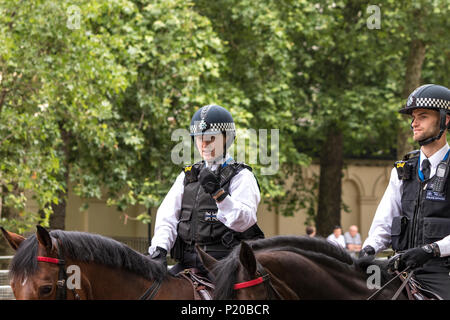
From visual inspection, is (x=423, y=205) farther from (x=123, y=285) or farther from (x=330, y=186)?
(x=330, y=186)

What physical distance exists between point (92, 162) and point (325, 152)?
27.9 feet

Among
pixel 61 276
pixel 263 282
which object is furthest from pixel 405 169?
pixel 61 276

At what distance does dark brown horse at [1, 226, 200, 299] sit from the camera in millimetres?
3570

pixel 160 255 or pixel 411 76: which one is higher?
pixel 411 76

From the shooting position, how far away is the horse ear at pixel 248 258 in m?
3.49

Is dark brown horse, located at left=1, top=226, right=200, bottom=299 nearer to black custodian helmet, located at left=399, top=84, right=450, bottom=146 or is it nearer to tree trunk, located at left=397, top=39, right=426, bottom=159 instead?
black custodian helmet, located at left=399, top=84, right=450, bottom=146

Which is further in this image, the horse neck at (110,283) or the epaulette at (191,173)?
the epaulette at (191,173)

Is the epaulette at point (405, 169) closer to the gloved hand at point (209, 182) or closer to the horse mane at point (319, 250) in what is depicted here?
the horse mane at point (319, 250)

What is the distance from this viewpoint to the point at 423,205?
13.4ft

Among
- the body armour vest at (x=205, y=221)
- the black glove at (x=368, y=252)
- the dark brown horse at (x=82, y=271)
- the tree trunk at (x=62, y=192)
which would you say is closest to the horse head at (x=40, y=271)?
Result: the dark brown horse at (x=82, y=271)

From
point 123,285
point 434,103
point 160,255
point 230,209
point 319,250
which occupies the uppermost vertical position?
point 434,103

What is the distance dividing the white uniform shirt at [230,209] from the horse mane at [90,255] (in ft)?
1.31

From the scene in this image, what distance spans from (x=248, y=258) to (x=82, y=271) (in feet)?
3.17

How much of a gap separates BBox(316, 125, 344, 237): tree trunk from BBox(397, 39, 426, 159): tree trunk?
2410mm
